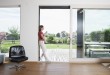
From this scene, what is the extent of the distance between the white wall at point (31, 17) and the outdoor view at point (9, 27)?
0.27 metres

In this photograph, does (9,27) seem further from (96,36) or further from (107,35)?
(107,35)

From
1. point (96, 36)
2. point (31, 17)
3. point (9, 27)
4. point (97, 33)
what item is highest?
point (31, 17)

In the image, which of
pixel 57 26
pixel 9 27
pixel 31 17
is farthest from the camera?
pixel 57 26

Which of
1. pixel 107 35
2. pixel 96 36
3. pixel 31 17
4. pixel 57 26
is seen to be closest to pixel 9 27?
pixel 31 17

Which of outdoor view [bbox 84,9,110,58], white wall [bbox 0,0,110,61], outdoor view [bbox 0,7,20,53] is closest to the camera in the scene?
white wall [bbox 0,0,110,61]

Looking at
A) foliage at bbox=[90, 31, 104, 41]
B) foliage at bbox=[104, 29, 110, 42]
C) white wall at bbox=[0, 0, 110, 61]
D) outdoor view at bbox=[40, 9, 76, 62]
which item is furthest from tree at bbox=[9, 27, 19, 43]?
foliage at bbox=[104, 29, 110, 42]

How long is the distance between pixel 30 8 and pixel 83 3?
74.3 inches

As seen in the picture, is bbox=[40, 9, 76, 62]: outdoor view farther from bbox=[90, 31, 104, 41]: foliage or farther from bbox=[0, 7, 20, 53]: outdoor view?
bbox=[0, 7, 20, 53]: outdoor view

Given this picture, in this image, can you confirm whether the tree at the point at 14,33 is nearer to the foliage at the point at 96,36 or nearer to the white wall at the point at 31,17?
the white wall at the point at 31,17

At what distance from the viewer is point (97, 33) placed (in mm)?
6766

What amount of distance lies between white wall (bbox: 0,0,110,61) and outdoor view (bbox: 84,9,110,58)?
46 cm

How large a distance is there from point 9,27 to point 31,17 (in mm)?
977

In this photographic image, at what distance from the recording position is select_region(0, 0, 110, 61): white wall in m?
6.59

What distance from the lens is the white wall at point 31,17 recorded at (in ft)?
21.6
